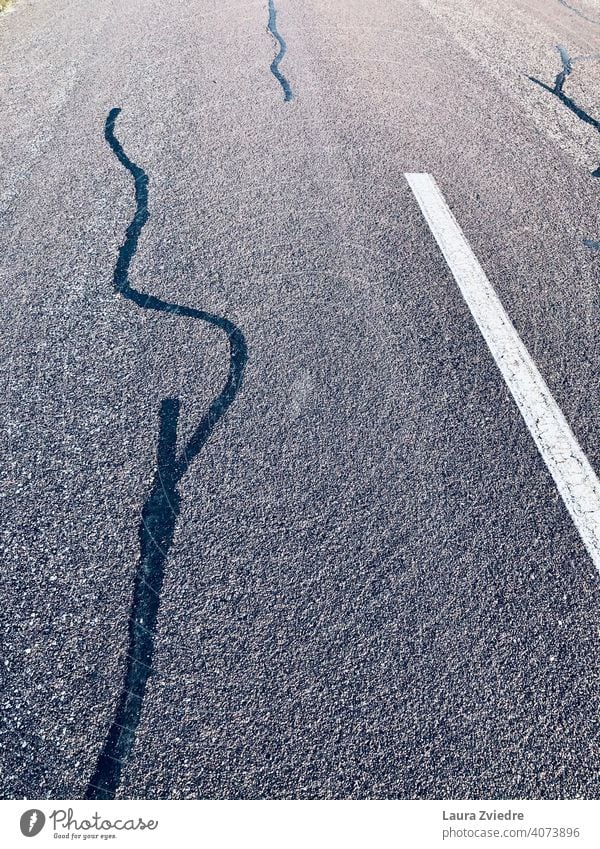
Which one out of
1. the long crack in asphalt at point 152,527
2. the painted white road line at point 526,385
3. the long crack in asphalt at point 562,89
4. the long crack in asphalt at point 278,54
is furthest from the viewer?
the long crack in asphalt at point 278,54

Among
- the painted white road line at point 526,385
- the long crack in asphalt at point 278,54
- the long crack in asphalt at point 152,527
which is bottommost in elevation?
the long crack in asphalt at point 152,527

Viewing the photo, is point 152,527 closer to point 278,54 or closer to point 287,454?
point 287,454

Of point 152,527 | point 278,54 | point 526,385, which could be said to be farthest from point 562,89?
point 152,527

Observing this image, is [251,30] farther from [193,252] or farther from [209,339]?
[209,339]

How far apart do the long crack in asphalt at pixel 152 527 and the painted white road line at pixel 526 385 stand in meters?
1.20

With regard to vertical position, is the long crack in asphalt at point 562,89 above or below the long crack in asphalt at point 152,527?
above

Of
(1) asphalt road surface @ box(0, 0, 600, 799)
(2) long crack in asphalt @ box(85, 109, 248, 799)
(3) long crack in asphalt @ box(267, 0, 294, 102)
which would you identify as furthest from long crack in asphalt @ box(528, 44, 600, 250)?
(2) long crack in asphalt @ box(85, 109, 248, 799)

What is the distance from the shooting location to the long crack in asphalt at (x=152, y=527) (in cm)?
191

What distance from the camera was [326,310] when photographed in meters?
3.32

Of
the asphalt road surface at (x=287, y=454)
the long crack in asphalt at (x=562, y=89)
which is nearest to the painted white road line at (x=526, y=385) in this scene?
the asphalt road surface at (x=287, y=454)

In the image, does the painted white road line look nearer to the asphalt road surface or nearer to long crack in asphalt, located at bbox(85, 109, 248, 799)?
the asphalt road surface

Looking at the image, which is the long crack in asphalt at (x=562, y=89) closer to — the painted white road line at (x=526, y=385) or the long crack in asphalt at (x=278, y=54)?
the painted white road line at (x=526, y=385)

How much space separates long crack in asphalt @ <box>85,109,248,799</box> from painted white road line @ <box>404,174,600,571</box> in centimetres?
120

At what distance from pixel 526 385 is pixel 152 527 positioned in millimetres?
1711
